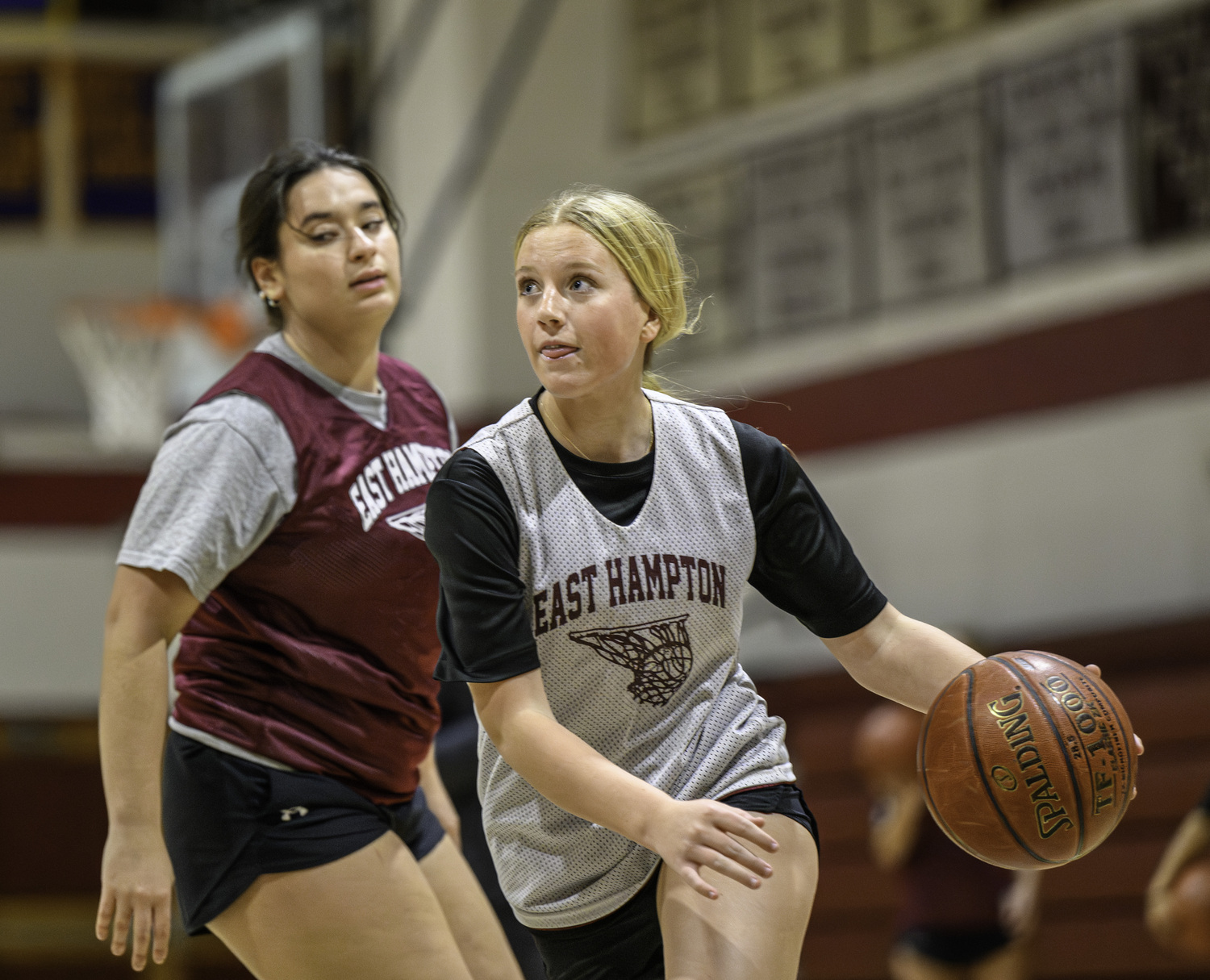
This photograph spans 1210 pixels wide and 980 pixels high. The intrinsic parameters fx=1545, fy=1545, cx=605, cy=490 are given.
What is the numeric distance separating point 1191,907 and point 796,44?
6.39 metres

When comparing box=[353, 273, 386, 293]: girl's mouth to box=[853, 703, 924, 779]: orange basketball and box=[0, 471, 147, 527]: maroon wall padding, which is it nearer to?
box=[853, 703, 924, 779]: orange basketball

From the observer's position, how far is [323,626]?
8.66 ft

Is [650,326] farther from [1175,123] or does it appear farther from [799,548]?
[1175,123]

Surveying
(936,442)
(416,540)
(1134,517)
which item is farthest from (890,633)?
(936,442)

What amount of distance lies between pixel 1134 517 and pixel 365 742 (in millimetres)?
5547

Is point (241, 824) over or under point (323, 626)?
under

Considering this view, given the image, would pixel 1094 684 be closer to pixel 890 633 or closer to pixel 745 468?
pixel 890 633

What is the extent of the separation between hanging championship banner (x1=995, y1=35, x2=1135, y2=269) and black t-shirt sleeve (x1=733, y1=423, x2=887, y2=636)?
226 inches

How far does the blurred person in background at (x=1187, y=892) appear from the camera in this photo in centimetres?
422

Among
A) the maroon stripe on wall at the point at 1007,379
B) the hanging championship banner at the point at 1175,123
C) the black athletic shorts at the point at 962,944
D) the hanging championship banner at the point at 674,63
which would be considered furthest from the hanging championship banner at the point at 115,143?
the black athletic shorts at the point at 962,944

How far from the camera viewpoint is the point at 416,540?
2.67 metres

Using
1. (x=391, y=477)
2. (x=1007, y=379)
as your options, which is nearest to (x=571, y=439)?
(x=391, y=477)

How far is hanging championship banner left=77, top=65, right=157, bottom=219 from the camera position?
459 inches

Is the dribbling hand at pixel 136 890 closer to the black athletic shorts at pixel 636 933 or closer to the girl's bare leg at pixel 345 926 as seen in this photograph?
the girl's bare leg at pixel 345 926
